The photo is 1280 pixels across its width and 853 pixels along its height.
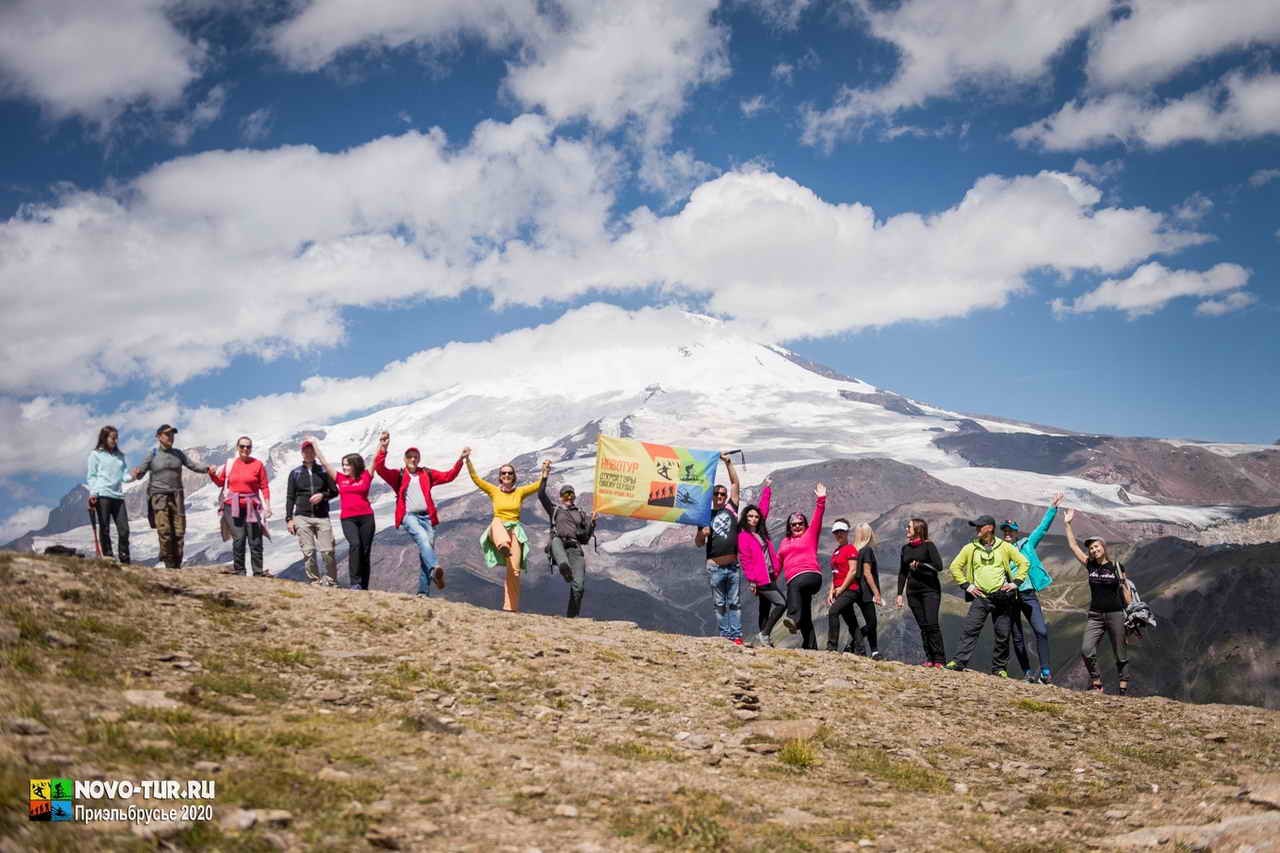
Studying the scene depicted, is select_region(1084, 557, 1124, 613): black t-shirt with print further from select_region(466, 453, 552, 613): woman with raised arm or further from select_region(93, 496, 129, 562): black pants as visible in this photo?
select_region(93, 496, 129, 562): black pants

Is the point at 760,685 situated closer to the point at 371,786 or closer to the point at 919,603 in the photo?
the point at 919,603

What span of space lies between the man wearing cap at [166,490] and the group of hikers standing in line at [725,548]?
0.10ft

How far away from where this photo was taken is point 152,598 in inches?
501

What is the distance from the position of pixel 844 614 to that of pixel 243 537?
43.0 feet

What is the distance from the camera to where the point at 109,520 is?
1872 centimetres

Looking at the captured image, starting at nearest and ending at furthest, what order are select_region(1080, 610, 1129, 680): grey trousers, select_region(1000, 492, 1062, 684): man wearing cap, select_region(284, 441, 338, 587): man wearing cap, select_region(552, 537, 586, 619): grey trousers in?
1. select_region(1080, 610, 1129, 680): grey trousers
2. select_region(1000, 492, 1062, 684): man wearing cap
3. select_region(284, 441, 338, 587): man wearing cap
4. select_region(552, 537, 586, 619): grey trousers

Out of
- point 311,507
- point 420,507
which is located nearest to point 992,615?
point 420,507

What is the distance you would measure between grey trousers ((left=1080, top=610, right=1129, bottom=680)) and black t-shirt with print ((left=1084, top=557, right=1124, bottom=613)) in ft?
0.41

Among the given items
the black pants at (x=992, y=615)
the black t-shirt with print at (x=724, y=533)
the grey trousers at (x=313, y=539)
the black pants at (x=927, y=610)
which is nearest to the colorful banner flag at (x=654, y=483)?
the black t-shirt with print at (x=724, y=533)

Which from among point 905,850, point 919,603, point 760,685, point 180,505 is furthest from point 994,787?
point 180,505

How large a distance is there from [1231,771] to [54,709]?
43.6 feet

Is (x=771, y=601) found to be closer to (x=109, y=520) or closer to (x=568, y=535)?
(x=568, y=535)

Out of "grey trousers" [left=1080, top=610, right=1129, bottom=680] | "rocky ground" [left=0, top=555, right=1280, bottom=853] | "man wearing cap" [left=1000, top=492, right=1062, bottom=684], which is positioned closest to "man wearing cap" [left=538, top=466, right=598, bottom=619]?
"rocky ground" [left=0, top=555, right=1280, bottom=853]

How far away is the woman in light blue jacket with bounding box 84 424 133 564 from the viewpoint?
17.9m
